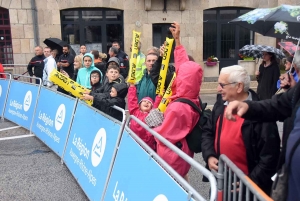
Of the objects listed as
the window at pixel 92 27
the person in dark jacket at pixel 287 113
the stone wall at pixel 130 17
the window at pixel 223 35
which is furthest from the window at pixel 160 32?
the person in dark jacket at pixel 287 113

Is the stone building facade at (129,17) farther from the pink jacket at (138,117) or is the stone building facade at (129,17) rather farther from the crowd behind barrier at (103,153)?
the pink jacket at (138,117)

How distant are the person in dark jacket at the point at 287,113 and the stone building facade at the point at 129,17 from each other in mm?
12376

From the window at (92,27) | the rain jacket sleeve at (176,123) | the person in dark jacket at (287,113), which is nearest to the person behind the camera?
the person in dark jacket at (287,113)

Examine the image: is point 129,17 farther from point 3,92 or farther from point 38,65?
point 3,92

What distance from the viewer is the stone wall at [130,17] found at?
1339 cm

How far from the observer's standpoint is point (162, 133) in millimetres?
2939

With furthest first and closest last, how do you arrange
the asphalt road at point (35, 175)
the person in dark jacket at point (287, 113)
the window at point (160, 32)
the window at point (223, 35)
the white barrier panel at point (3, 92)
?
the window at point (223, 35) → the window at point (160, 32) → the white barrier panel at point (3, 92) → the asphalt road at point (35, 175) → the person in dark jacket at point (287, 113)

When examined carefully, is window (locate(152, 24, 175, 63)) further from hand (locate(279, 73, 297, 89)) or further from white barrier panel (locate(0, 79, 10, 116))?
hand (locate(279, 73, 297, 89))

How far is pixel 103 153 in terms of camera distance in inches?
150

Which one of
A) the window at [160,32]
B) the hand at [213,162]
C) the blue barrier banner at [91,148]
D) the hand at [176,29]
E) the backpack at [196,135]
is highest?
the window at [160,32]

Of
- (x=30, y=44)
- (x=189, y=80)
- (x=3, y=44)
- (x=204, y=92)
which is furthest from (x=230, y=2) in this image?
(x=189, y=80)

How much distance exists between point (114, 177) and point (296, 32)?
9.15 feet

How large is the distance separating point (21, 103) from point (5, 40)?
24.9 ft

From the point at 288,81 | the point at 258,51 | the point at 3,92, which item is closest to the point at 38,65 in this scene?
the point at 3,92
